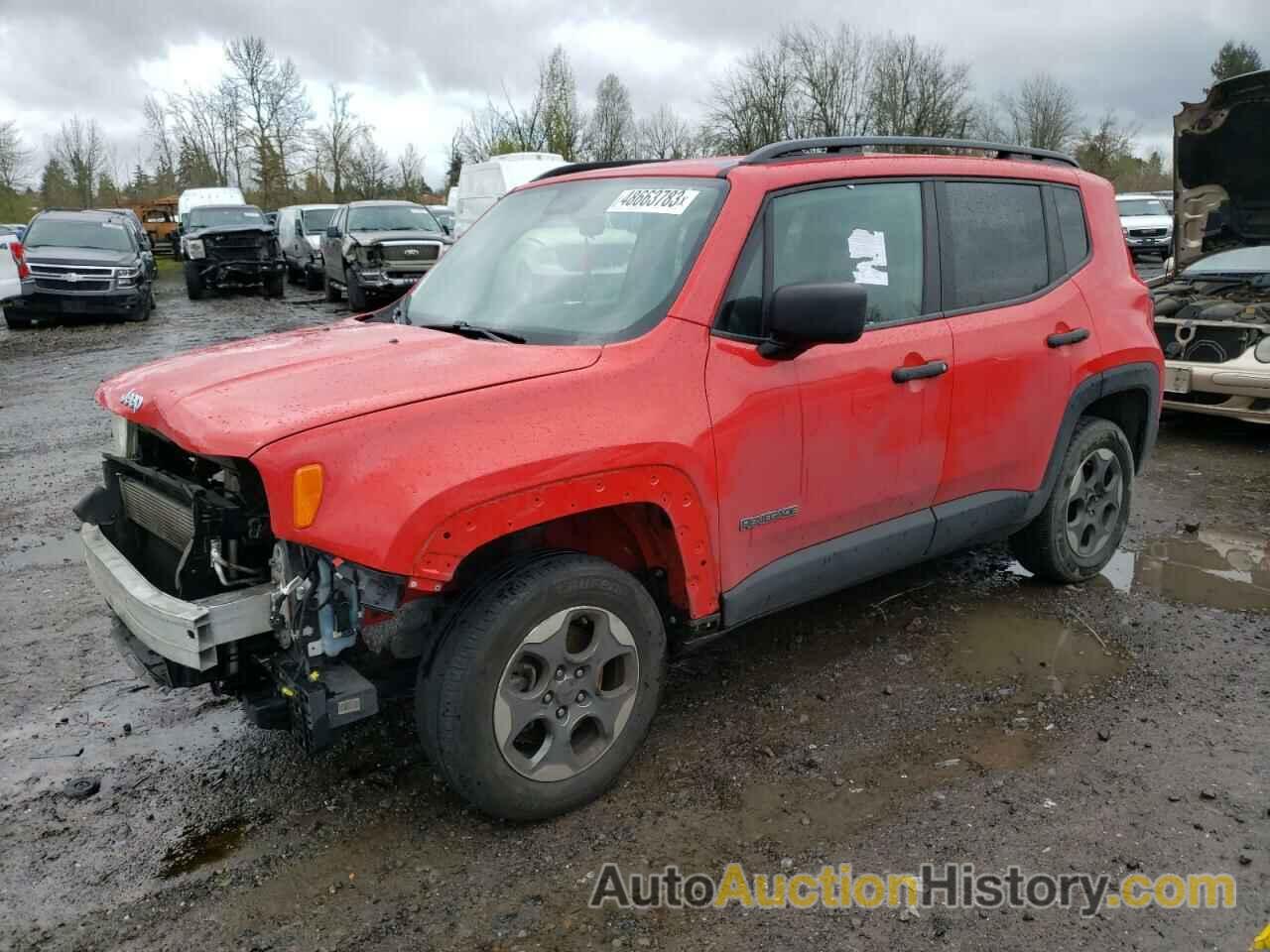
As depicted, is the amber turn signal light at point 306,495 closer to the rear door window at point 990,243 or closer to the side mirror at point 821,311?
the side mirror at point 821,311

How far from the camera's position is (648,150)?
45844 mm

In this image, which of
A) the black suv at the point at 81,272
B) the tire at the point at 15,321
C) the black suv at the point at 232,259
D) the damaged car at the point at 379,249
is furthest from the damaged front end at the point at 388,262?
the tire at the point at 15,321

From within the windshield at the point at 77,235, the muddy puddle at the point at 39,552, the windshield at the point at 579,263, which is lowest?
the muddy puddle at the point at 39,552

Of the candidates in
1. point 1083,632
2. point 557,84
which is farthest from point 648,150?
point 1083,632

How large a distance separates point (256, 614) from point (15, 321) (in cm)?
1733

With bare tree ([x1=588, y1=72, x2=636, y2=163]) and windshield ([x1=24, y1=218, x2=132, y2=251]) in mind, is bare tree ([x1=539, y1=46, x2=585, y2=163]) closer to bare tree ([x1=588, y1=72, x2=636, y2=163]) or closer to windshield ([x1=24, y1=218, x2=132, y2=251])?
bare tree ([x1=588, y1=72, x2=636, y2=163])

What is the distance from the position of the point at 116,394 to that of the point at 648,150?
148 ft

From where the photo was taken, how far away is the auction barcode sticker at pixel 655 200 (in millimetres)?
3410

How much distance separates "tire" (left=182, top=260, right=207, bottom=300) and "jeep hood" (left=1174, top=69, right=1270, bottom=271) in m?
18.2

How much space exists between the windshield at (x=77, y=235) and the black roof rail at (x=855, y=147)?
1646 centimetres

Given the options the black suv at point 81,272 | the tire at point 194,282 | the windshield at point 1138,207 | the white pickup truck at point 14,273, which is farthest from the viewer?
the windshield at point 1138,207

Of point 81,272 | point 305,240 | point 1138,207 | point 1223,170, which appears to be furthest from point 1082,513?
point 1138,207

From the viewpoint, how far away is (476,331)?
135 inches

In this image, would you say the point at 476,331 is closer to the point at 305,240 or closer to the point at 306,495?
the point at 306,495
